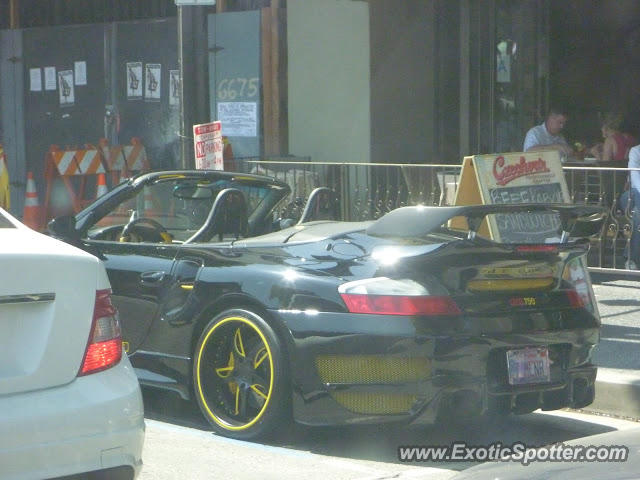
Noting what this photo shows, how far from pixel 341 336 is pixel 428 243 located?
2.25 feet

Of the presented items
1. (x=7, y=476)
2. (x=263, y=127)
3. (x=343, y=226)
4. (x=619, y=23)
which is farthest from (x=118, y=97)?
(x=7, y=476)

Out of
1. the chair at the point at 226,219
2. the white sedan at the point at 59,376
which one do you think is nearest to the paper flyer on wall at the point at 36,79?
the chair at the point at 226,219

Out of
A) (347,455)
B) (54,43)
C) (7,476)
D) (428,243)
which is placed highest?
(54,43)

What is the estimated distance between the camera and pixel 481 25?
643 inches

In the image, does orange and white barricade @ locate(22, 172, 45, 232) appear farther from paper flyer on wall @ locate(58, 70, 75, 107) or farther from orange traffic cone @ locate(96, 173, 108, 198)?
paper flyer on wall @ locate(58, 70, 75, 107)

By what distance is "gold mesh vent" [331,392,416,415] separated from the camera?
5.75 m

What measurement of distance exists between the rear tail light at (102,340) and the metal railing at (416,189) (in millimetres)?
5190

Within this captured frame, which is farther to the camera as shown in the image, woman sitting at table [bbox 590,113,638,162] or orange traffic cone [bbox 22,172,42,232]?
orange traffic cone [bbox 22,172,42,232]

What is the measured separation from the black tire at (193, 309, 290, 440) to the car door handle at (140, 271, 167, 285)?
48 cm

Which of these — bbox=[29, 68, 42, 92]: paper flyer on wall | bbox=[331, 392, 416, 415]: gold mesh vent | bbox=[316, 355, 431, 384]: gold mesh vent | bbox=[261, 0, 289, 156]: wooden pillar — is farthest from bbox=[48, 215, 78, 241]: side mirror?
bbox=[29, 68, 42, 92]: paper flyer on wall

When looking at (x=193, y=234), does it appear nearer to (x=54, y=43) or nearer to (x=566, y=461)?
(x=566, y=461)

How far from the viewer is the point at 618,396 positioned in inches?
277

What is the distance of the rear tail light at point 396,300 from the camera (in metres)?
5.78

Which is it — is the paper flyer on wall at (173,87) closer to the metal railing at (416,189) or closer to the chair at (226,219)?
the metal railing at (416,189)
